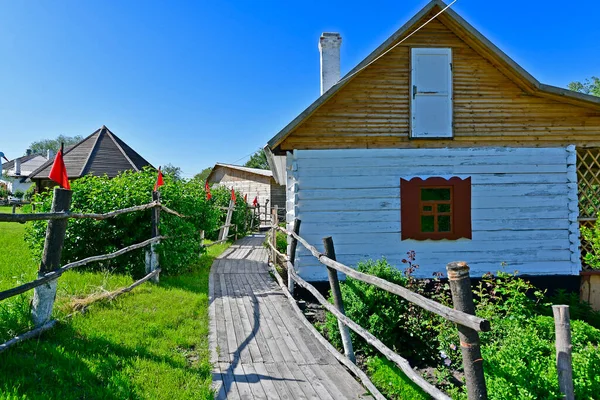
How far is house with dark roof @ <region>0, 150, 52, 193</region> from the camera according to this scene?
46.1 meters

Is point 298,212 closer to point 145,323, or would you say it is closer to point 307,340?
point 307,340

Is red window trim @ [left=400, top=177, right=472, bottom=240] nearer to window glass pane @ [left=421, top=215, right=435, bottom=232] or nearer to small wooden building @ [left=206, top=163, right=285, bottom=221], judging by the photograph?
window glass pane @ [left=421, top=215, right=435, bottom=232]

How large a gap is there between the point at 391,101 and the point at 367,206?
232cm

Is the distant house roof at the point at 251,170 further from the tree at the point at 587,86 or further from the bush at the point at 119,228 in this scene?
the tree at the point at 587,86

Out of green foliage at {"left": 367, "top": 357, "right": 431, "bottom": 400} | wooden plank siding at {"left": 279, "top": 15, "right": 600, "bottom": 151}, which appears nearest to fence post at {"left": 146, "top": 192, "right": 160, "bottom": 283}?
wooden plank siding at {"left": 279, "top": 15, "right": 600, "bottom": 151}

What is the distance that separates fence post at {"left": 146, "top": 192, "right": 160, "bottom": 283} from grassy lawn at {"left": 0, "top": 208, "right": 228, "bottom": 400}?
1.17 m

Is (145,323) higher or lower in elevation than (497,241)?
lower

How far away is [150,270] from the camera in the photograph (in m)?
6.96

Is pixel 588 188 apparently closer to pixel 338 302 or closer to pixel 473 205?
pixel 473 205

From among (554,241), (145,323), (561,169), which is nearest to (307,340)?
(145,323)

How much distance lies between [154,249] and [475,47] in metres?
7.74

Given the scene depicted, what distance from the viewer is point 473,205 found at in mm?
8109

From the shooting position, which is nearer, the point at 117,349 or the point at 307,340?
the point at 117,349

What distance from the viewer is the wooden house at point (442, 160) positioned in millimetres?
7855
